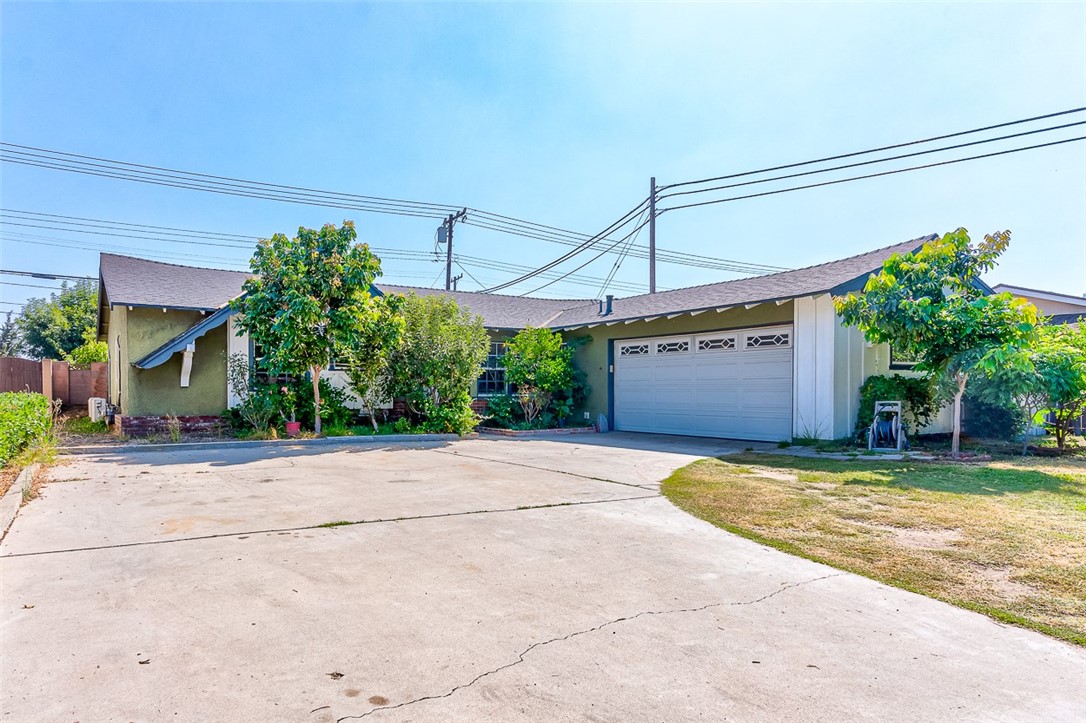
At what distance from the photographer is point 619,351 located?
17000 millimetres

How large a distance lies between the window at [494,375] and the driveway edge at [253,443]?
3828mm

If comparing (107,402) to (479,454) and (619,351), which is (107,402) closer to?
(479,454)

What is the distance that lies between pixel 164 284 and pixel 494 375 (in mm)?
9083

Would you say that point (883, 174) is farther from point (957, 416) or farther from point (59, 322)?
point (59, 322)

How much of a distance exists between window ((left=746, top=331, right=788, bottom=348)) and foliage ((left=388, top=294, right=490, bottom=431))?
6365 mm

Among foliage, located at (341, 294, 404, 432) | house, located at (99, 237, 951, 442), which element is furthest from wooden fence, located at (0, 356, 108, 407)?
foliage, located at (341, 294, 404, 432)

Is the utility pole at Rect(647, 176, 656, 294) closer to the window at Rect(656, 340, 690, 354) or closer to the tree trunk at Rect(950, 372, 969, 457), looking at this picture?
the window at Rect(656, 340, 690, 354)

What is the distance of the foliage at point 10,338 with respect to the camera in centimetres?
3322

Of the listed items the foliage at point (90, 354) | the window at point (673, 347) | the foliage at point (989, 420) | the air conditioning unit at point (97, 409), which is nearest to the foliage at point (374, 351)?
the window at point (673, 347)

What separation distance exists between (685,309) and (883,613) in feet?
35.8

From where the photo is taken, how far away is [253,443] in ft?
39.4

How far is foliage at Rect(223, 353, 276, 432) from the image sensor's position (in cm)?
1291

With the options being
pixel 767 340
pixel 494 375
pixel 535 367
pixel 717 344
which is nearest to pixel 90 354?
pixel 494 375

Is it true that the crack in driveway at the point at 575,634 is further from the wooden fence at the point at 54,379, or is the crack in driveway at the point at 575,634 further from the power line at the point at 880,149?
the wooden fence at the point at 54,379
